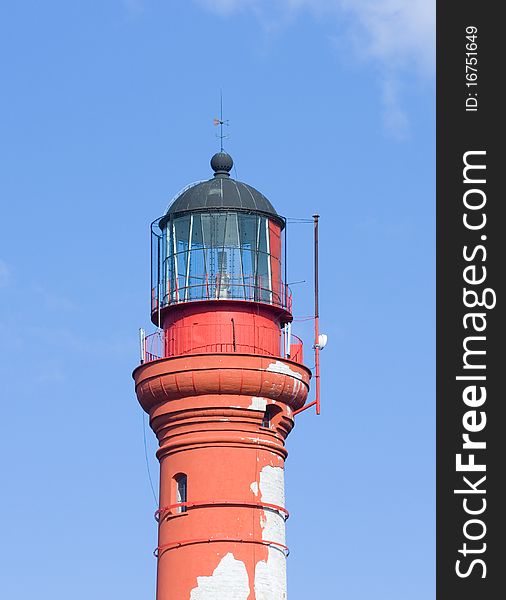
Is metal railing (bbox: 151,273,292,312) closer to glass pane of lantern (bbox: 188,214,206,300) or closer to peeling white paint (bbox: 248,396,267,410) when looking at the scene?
glass pane of lantern (bbox: 188,214,206,300)

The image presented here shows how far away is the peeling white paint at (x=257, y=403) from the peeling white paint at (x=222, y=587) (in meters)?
3.75

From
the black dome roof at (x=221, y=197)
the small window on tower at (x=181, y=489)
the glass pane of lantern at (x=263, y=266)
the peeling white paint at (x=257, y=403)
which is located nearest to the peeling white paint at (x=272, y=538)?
the peeling white paint at (x=257, y=403)

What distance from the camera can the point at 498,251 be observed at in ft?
113

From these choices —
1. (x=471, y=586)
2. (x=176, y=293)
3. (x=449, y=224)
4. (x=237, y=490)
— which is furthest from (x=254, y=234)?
(x=471, y=586)

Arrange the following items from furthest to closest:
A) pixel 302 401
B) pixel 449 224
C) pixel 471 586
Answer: pixel 302 401 → pixel 449 224 → pixel 471 586

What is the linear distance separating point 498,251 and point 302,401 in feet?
29.5

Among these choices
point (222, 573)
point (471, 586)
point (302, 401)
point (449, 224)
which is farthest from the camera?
point (302, 401)

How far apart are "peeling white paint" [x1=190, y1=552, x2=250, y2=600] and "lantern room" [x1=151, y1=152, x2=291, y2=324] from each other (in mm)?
6342

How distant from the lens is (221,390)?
40.9 metres

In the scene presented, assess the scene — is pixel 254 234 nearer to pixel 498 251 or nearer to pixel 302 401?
pixel 302 401

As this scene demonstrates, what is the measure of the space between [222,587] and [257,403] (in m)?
4.22

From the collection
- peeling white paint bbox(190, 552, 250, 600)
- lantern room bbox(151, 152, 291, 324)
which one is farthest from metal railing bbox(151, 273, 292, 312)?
peeling white paint bbox(190, 552, 250, 600)

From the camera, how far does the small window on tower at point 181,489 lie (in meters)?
40.7

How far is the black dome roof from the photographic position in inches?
1681
